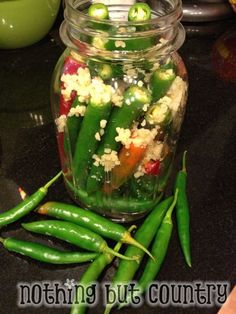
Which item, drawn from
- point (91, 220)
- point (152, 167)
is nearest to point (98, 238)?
point (91, 220)

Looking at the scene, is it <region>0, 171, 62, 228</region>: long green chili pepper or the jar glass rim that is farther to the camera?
<region>0, 171, 62, 228</region>: long green chili pepper

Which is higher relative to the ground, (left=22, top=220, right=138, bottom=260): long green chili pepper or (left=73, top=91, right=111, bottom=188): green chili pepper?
(left=73, top=91, right=111, bottom=188): green chili pepper

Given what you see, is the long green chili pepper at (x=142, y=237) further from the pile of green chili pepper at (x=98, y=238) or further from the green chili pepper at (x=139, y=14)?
the green chili pepper at (x=139, y=14)

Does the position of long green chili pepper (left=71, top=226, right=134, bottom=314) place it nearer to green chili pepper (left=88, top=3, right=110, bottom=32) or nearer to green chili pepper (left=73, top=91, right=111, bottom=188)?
green chili pepper (left=73, top=91, right=111, bottom=188)

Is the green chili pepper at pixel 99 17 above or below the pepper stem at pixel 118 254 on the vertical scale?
above

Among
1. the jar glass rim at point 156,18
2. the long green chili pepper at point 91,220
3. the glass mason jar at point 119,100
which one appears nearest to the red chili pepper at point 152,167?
the glass mason jar at point 119,100

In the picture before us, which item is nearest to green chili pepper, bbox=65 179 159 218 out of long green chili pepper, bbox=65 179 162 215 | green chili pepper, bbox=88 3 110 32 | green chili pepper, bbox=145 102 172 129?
long green chili pepper, bbox=65 179 162 215
